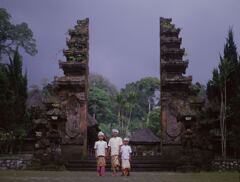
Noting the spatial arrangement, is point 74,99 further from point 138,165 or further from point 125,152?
point 125,152

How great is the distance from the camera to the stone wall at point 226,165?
61.6 feet

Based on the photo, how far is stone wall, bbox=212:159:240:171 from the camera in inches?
739

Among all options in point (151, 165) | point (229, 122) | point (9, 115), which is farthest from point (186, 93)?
point (9, 115)

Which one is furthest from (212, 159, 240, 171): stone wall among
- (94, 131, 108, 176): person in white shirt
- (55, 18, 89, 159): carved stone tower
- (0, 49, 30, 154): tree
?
(0, 49, 30, 154): tree

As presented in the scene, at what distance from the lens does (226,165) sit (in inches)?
749

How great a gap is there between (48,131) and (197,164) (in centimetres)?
686

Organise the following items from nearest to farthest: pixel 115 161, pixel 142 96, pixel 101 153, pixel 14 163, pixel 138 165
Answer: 1. pixel 101 153
2. pixel 115 161
3. pixel 14 163
4. pixel 138 165
5. pixel 142 96

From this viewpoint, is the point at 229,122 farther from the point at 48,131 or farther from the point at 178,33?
the point at 48,131

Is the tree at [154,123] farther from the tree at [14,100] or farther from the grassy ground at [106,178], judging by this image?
the grassy ground at [106,178]

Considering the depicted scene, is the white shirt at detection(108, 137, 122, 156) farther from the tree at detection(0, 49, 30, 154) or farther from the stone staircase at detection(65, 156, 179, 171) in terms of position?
the tree at detection(0, 49, 30, 154)

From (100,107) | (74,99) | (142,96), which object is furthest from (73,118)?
(142,96)

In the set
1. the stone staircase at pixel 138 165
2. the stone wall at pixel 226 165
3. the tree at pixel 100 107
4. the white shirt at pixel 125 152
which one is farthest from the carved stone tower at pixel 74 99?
the tree at pixel 100 107

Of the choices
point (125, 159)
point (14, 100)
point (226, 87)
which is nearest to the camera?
point (125, 159)

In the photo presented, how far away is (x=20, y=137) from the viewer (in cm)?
2350
